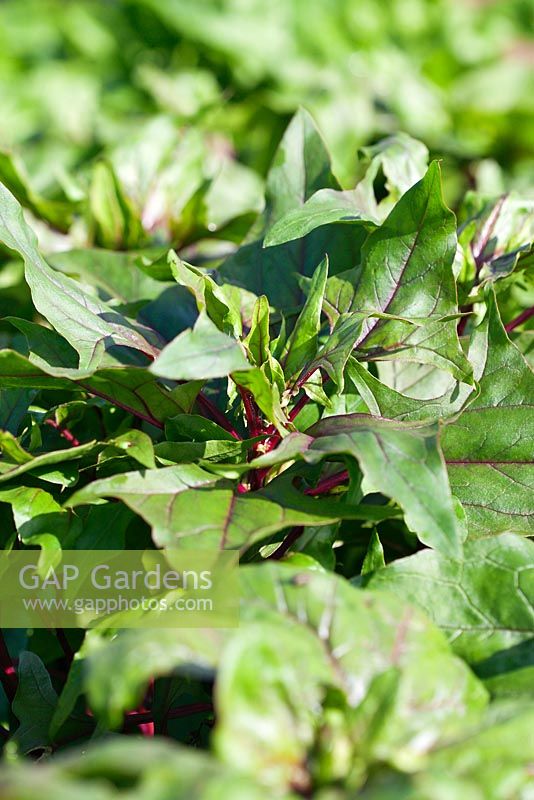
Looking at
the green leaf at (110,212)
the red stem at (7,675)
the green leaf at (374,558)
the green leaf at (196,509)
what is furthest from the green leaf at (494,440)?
the green leaf at (110,212)

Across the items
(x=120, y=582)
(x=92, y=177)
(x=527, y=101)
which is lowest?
(x=527, y=101)

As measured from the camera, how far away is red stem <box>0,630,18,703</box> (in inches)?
43.5

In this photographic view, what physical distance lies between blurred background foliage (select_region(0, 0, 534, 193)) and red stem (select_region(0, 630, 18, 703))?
133 cm

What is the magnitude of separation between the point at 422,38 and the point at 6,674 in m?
3.64

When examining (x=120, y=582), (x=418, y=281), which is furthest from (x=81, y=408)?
(x=418, y=281)

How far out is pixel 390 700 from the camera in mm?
691

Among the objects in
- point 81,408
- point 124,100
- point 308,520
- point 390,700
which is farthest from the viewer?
point 124,100

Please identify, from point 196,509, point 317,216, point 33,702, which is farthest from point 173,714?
point 317,216

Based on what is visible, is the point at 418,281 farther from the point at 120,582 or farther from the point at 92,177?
the point at 92,177

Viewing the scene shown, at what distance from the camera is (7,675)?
1.11m

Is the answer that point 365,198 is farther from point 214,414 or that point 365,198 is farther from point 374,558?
point 374,558

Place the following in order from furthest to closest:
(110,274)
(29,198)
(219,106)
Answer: (219,106)
(29,198)
(110,274)

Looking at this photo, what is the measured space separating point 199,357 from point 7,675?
536 mm

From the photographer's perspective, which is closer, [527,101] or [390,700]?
[390,700]
